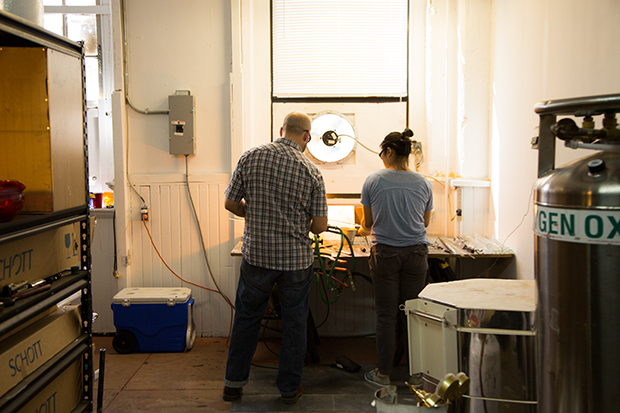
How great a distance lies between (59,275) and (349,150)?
249 centimetres

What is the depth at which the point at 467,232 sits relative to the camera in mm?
3578

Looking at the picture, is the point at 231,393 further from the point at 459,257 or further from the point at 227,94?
the point at 227,94

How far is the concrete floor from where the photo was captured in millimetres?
2756

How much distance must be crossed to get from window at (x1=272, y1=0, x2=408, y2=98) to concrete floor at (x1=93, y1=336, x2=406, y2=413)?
2133 millimetres

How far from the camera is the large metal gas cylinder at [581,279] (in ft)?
3.51

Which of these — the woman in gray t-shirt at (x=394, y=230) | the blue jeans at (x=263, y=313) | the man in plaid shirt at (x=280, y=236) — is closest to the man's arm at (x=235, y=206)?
the man in plaid shirt at (x=280, y=236)

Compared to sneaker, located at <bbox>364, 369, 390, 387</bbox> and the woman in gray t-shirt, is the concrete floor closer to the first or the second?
sneaker, located at <bbox>364, 369, 390, 387</bbox>

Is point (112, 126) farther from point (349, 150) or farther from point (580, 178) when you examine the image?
point (580, 178)

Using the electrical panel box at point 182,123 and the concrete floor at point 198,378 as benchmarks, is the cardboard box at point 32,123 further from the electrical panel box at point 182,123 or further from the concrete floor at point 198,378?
the electrical panel box at point 182,123

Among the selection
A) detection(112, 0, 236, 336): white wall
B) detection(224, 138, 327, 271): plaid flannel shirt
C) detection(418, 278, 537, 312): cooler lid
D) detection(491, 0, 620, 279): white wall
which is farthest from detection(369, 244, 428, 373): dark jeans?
detection(112, 0, 236, 336): white wall

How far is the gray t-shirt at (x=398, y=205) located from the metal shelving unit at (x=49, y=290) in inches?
63.3

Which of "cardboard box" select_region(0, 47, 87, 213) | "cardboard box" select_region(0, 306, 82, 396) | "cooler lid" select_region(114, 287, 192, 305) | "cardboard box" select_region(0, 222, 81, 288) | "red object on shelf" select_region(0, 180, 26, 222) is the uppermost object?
"cardboard box" select_region(0, 47, 87, 213)

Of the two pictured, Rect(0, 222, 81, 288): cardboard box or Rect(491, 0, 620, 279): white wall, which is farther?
Rect(491, 0, 620, 279): white wall

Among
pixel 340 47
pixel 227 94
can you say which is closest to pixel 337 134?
pixel 340 47
